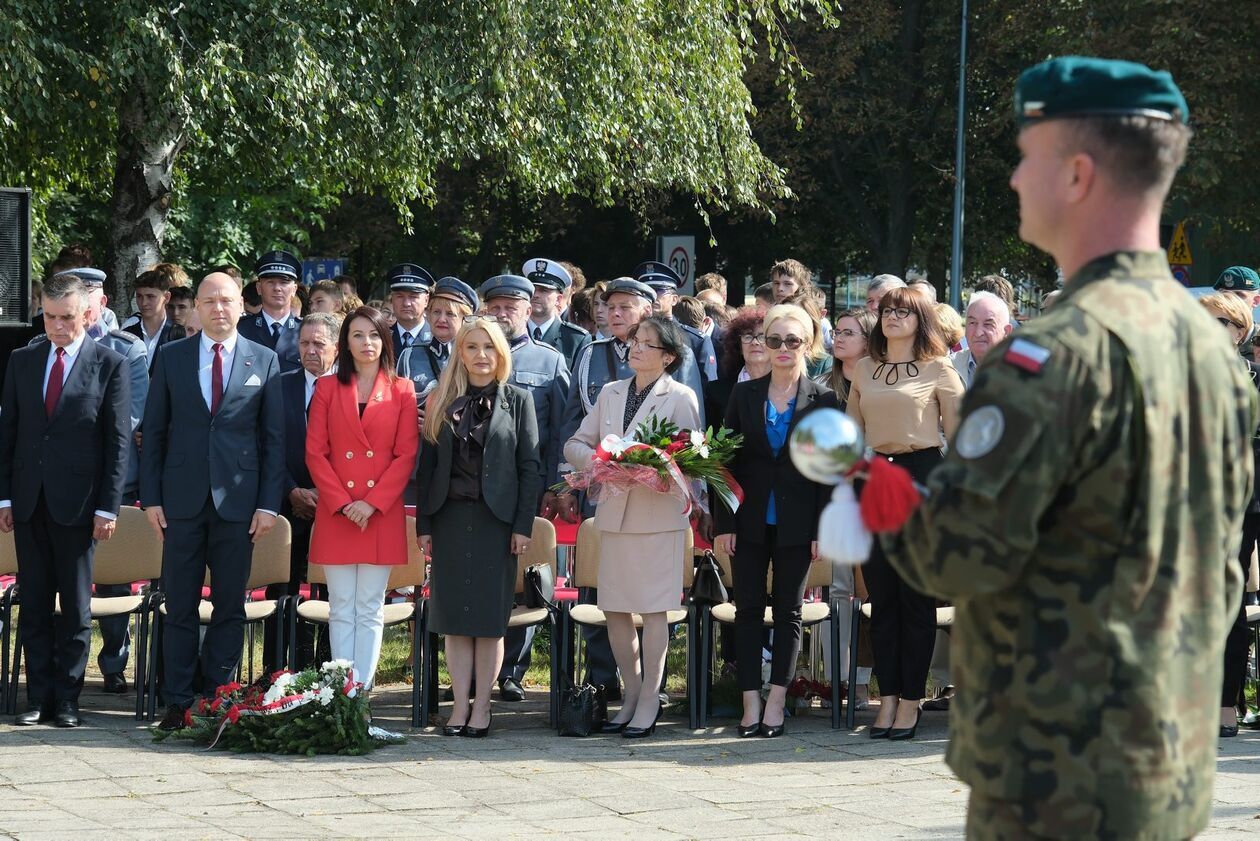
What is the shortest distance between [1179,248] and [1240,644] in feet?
43.7

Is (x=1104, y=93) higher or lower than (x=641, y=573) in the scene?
higher

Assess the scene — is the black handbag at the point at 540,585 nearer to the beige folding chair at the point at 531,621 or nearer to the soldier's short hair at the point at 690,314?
the beige folding chair at the point at 531,621

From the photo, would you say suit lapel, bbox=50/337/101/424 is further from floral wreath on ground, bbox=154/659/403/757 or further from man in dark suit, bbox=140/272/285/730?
floral wreath on ground, bbox=154/659/403/757

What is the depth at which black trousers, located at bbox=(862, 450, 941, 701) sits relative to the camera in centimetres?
810

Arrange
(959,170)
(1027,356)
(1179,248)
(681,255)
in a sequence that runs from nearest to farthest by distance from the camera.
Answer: (1027,356) < (681,255) < (1179,248) < (959,170)

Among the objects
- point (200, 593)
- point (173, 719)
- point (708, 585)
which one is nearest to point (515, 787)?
point (708, 585)

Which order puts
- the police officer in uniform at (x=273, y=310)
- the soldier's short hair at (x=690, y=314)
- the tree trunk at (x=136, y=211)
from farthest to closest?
the tree trunk at (x=136, y=211), the soldier's short hair at (x=690, y=314), the police officer in uniform at (x=273, y=310)

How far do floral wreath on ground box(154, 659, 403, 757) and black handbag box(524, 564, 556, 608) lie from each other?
3.56ft

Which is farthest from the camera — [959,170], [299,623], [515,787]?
[959,170]

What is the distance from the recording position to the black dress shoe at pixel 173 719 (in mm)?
8055

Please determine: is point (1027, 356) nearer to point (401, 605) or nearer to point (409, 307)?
point (401, 605)

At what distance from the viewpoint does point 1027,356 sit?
2.70 m

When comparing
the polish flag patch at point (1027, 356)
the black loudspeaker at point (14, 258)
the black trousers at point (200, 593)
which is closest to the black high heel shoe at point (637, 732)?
the black trousers at point (200, 593)

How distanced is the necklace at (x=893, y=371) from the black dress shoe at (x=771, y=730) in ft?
5.73
